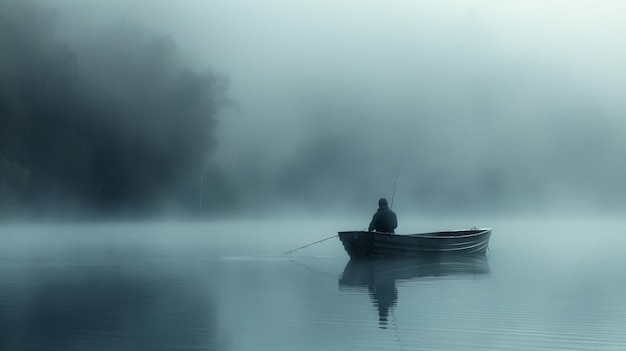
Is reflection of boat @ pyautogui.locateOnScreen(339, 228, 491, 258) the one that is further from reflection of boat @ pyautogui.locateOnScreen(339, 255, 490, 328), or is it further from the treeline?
the treeline

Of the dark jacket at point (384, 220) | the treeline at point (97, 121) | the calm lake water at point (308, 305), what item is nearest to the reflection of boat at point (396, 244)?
the dark jacket at point (384, 220)

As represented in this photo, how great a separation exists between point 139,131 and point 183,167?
6950 mm

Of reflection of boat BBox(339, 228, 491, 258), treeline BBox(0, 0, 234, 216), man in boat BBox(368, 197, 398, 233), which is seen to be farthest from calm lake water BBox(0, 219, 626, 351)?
treeline BBox(0, 0, 234, 216)

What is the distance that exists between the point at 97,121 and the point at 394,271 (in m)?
62.9

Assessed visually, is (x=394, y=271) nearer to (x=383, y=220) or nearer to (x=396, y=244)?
(x=396, y=244)

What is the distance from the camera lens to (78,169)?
9212 cm

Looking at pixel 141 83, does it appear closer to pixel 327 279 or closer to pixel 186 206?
pixel 186 206

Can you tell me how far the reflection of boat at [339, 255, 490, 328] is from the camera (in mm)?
27031

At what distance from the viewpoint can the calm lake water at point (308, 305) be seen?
17.2 metres

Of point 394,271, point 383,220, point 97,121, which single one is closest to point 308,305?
point 394,271

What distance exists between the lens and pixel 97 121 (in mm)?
91500

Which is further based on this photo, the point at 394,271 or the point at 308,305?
the point at 394,271

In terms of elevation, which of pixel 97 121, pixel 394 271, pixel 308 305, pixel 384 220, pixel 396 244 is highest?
pixel 97 121

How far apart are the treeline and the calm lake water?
46.8 metres
